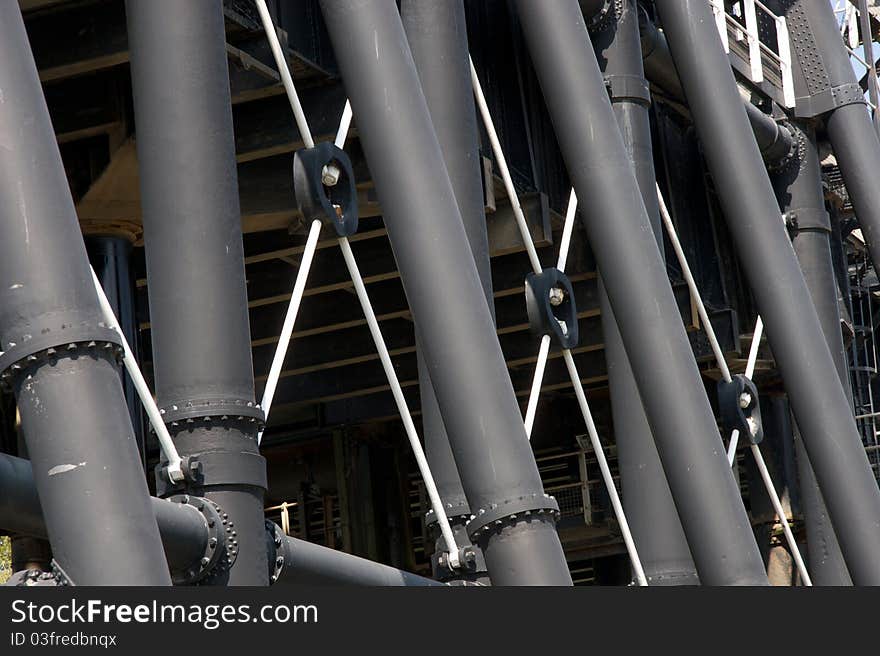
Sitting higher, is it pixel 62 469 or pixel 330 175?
pixel 330 175

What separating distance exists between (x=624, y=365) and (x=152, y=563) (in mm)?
8713

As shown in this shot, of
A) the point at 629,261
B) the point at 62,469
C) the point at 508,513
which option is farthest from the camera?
the point at 629,261

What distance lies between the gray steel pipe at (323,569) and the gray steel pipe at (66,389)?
8.65 feet

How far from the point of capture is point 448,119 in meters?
11.8

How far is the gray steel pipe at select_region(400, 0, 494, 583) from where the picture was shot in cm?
1177

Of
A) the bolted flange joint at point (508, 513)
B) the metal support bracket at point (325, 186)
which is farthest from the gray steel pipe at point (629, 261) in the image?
the bolted flange joint at point (508, 513)

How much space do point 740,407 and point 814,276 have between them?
343 centimetres

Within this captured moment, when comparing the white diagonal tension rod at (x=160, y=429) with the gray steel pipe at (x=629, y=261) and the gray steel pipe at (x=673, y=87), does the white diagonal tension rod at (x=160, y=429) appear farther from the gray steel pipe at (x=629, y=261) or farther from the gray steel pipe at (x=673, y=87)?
the gray steel pipe at (x=673, y=87)

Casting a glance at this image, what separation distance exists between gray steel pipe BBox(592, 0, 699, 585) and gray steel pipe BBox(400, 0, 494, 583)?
7.82ft

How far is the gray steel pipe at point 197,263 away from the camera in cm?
828

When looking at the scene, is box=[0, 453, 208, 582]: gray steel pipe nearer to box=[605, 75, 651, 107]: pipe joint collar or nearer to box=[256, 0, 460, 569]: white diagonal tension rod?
box=[256, 0, 460, 569]: white diagonal tension rod

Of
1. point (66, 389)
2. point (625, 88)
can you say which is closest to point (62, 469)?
point (66, 389)

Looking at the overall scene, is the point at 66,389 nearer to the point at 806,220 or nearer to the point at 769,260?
the point at 769,260

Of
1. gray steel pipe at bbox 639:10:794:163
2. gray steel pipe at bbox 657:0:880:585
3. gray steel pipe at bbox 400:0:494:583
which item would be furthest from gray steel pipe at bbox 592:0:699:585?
gray steel pipe at bbox 400:0:494:583
